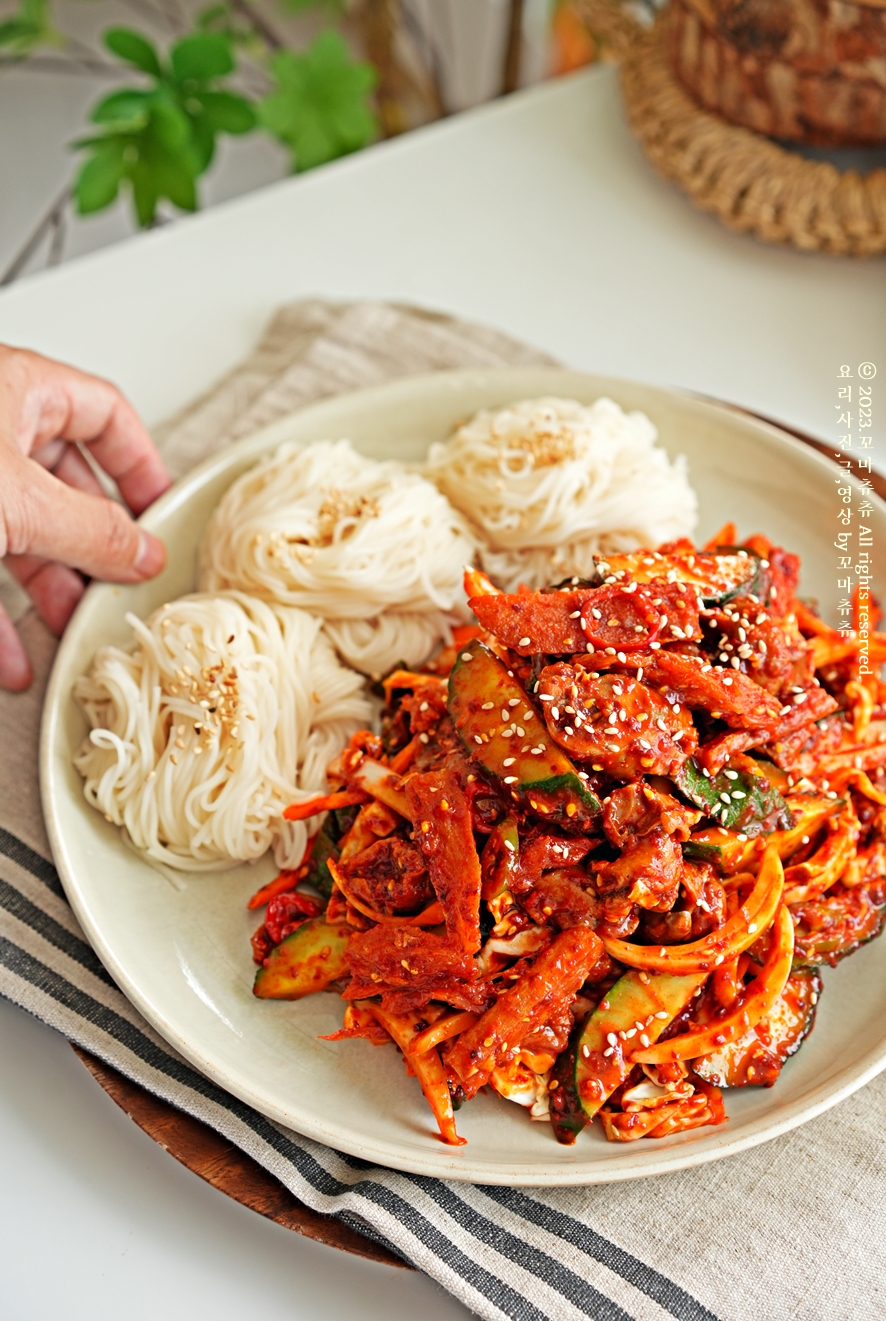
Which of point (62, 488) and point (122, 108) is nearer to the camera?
point (62, 488)

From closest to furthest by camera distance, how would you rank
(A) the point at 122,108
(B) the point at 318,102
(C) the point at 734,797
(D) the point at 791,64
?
(C) the point at 734,797
(D) the point at 791,64
(A) the point at 122,108
(B) the point at 318,102

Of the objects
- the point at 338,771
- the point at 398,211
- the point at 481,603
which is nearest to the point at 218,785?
the point at 338,771

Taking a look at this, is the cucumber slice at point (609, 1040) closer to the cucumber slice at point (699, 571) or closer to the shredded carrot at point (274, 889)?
the shredded carrot at point (274, 889)

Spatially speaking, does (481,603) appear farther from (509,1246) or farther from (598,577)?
(509,1246)

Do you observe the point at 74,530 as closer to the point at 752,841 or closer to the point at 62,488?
the point at 62,488

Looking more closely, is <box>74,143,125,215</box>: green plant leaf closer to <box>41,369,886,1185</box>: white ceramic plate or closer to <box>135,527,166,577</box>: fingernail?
<box>41,369,886,1185</box>: white ceramic plate

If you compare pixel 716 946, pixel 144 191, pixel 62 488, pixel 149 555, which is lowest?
pixel 716 946

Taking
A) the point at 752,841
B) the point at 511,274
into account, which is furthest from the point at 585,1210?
the point at 511,274
